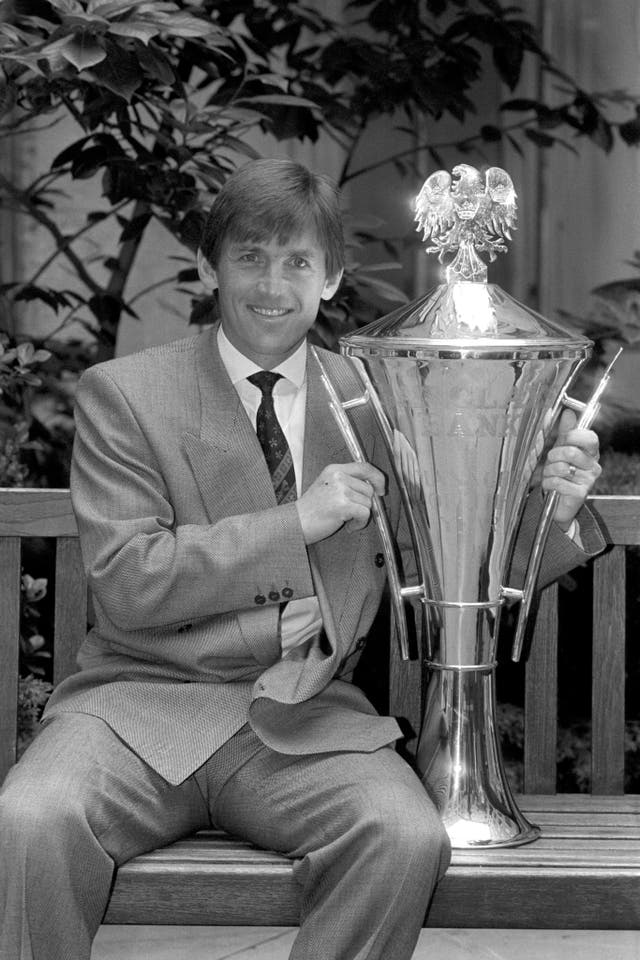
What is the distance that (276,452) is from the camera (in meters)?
2.27

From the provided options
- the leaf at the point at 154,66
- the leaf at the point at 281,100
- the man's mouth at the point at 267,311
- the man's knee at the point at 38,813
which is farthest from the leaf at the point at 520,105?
the man's knee at the point at 38,813

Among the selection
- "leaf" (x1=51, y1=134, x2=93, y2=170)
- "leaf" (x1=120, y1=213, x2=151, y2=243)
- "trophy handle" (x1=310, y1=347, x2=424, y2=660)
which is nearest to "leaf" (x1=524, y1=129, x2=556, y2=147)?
"leaf" (x1=120, y1=213, x2=151, y2=243)

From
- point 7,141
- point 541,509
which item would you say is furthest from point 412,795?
point 7,141

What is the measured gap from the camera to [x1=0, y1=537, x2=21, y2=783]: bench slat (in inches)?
96.7

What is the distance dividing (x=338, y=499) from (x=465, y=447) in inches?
7.8

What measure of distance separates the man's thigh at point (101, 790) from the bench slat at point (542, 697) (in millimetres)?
643

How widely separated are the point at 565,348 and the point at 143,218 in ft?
4.16

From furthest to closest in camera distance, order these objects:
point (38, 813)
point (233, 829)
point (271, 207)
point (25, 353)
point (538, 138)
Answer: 1. point (538, 138)
2. point (25, 353)
3. point (271, 207)
4. point (233, 829)
5. point (38, 813)

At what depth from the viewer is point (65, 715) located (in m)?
2.11

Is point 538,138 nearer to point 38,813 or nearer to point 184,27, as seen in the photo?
point 184,27

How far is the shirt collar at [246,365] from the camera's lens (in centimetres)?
231

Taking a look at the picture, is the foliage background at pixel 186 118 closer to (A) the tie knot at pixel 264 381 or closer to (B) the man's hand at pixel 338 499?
(A) the tie knot at pixel 264 381

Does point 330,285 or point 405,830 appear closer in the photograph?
point 405,830

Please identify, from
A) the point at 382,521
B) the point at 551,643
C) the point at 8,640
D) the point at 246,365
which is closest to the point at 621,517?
the point at 551,643
